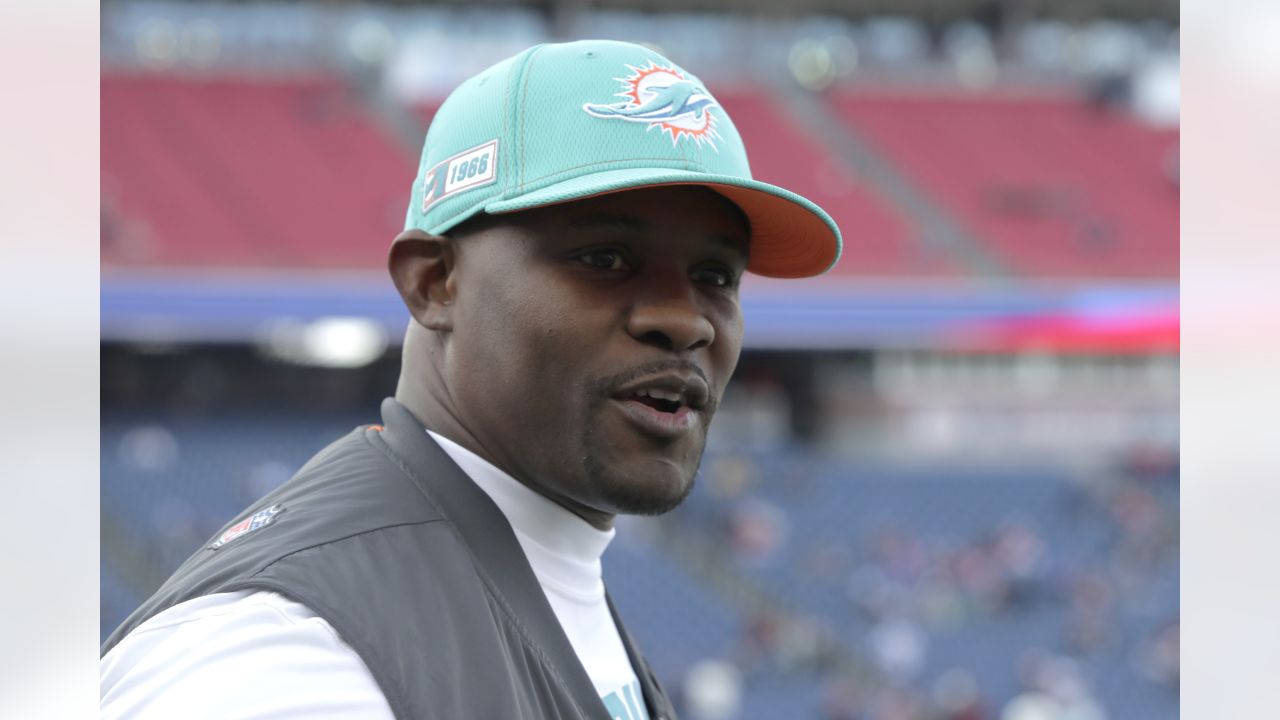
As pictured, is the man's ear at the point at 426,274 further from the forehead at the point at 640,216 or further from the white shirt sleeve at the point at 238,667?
the white shirt sleeve at the point at 238,667

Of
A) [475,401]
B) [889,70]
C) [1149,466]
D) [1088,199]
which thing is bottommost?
[1149,466]

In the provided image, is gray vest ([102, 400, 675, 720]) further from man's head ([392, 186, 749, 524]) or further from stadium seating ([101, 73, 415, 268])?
stadium seating ([101, 73, 415, 268])

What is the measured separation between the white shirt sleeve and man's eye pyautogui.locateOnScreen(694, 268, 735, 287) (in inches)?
20.3

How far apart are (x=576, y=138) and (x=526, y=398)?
0.25m

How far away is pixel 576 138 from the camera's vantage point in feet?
3.80

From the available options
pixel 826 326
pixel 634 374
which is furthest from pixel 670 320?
pixel 826 326

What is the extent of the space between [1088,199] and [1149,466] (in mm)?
4487

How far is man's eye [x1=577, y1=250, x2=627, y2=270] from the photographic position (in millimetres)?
1178

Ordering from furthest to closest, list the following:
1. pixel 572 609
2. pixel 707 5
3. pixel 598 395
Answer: pixel 707 5 → pixel 572 609 → pixel 598 395

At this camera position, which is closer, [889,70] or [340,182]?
[340,182]
